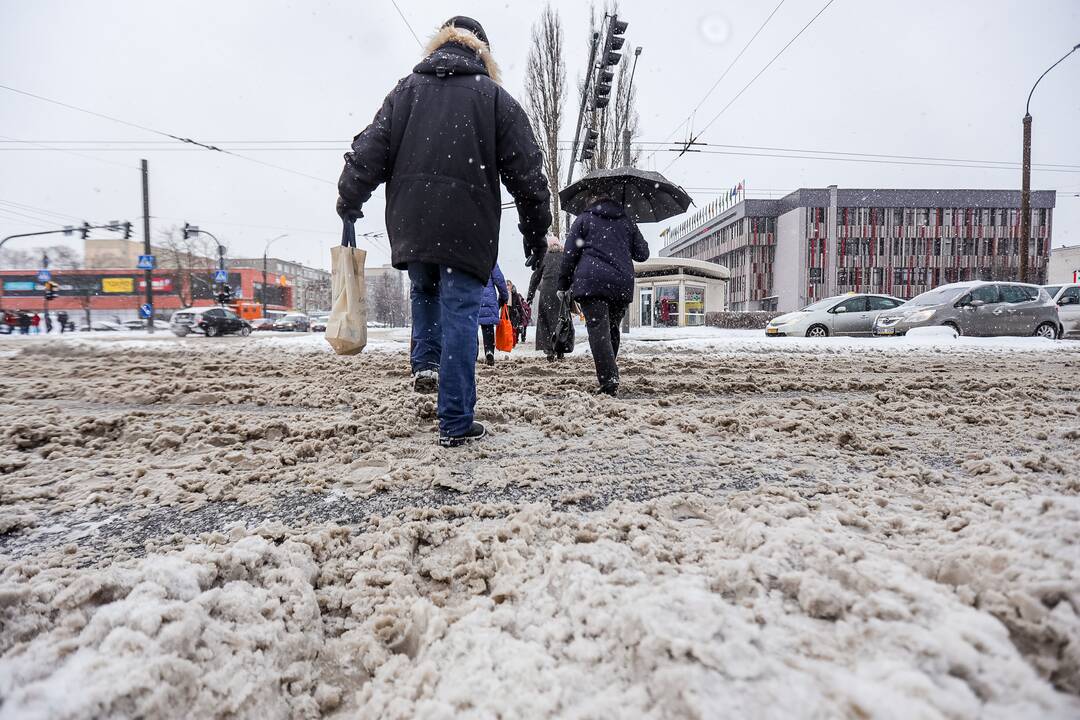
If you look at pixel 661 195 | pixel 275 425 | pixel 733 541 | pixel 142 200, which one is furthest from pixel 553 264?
pixel 142 200

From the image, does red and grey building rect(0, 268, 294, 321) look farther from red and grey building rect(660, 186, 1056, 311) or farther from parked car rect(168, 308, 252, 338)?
red and grey building rect(660, 186, 1056, 311)

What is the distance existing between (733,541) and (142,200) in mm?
30550

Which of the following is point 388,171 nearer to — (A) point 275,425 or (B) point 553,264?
(A) point 275,425

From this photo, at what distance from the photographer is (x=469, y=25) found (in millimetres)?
2879

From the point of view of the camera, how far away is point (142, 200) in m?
23.6

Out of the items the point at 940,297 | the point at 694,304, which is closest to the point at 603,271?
the point at 940,297

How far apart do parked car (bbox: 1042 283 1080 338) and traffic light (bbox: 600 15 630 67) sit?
493 inches

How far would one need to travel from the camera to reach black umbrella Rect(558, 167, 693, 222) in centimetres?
502

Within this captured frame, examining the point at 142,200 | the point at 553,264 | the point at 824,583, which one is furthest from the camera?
the point at 142,200

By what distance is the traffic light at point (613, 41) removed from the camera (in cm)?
1103

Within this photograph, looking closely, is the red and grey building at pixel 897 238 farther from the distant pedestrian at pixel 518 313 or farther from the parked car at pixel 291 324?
the distant pedestrian at pixel 518 313

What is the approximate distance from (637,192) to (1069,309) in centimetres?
1537

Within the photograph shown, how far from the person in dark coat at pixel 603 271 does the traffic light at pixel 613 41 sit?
9.10 m

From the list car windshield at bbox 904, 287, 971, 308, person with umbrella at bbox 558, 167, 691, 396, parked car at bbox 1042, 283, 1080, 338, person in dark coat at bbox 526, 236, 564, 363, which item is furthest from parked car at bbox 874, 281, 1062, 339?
person with umbrella at bbox 558, 167, 691, 396
